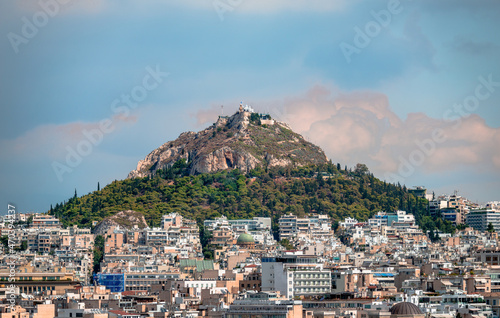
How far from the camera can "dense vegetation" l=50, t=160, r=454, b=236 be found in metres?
181

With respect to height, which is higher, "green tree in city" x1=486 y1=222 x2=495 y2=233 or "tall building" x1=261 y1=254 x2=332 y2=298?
"green tree in city" x1=486 y1=222 x2=495 y2=233

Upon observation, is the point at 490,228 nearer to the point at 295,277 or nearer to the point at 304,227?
the point at 304,227

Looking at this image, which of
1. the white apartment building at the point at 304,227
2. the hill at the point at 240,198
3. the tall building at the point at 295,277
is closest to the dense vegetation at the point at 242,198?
the hill at the point at 240,198

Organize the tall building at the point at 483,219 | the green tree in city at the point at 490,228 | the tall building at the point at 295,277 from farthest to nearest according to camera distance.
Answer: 1. the tall building at the point at 483,219
2. the green tree in city at the point at 490,228
3. the tall building at the point at 295,277

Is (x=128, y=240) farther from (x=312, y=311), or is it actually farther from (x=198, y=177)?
(x=312, y=311)

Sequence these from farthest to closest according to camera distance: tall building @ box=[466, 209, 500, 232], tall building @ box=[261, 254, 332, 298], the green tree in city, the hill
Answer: tall building @ box=[466, 209, 500, 232] → the hill → the green tree in city → tall building @ box=[261, 254, 332, 298]

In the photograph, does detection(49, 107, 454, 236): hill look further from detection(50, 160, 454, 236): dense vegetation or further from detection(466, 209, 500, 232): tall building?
detection(466, 209, 500, 232): tall building

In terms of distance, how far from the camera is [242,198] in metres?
189

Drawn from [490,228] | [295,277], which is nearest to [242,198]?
[490,228]

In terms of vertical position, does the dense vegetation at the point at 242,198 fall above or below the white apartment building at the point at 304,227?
above

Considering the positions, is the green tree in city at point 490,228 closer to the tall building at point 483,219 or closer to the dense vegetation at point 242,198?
the dense vegetation at point 242,198

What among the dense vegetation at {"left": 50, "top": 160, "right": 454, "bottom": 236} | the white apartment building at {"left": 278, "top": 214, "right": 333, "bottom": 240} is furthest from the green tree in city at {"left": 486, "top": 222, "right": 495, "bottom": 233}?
the white apartment building at {"left": 278, "top": 214, "right": 333, "bottom": 240}

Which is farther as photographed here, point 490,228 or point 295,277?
point 490,228

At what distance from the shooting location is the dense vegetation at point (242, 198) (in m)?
181
